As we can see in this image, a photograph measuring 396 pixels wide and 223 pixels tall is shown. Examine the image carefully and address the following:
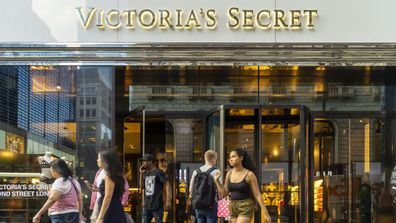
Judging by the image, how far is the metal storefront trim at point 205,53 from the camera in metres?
12.3

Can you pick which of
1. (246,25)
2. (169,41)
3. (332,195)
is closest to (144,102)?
(169,41)

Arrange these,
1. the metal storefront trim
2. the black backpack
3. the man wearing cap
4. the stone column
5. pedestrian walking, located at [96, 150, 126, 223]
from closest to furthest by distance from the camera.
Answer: pedestrian walking, located at [96, 150, 126, 223] → the black backpack → the man wearing cap → the metal storefront trim → the stone column

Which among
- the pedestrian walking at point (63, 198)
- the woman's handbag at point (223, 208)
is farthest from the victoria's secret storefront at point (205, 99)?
the pedestrian walking at point (63, 198)

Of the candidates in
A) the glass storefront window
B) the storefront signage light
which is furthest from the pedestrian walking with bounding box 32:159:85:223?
the storefront signage light

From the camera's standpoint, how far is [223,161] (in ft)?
41.4

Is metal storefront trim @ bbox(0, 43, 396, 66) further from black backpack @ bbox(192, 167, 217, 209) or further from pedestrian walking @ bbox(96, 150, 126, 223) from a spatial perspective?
pedestrian walking @ bbox(96, 150, 126, 223)

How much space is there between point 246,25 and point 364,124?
Answer: 139 inches

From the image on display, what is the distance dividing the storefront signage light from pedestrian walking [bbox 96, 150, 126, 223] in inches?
185

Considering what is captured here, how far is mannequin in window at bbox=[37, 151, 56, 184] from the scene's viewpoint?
12.9 metres

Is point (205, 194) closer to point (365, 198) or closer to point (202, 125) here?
point (202, 125)

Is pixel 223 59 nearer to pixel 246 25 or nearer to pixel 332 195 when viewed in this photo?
pixel 246 25

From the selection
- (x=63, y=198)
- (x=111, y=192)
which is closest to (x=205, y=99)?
(x=63, y=198)

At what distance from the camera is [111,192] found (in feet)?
26.0

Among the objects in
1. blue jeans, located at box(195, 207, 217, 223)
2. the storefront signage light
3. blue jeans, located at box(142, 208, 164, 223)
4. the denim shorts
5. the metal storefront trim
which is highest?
the storefront signage light
